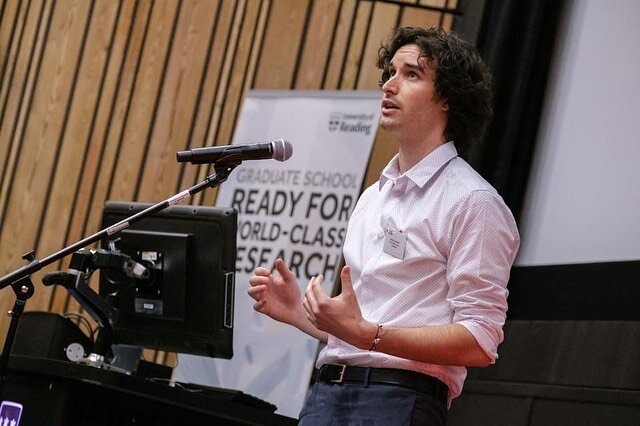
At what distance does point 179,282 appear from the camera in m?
2.80

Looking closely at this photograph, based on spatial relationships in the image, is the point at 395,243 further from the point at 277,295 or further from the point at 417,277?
the point at 277,295

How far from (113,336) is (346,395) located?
1.16 metres

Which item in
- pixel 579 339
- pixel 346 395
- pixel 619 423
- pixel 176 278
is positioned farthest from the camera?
pixel 579 339

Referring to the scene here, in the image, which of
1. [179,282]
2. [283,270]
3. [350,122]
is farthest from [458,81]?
[350,122]

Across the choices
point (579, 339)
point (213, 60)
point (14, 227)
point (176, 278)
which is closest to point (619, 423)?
point (579, 339)

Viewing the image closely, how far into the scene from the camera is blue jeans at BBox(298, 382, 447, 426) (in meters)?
1.94

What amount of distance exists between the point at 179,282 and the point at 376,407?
99 centimetres

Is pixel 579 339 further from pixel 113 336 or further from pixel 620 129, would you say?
pixel 113 336

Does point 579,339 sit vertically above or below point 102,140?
below

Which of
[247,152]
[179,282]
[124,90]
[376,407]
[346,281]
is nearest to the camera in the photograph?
[346,281]

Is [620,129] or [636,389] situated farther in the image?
[620,129]

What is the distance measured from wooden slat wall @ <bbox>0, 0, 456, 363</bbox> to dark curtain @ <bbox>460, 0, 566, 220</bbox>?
90cm

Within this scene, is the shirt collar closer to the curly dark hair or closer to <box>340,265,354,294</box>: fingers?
the curly dark hair

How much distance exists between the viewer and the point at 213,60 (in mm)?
5027
